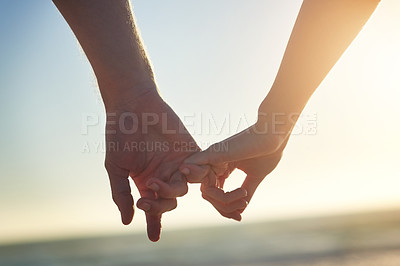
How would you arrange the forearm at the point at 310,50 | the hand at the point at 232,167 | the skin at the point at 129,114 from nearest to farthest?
the forearm at the point at 310,50
the skin at the point at 129,114
the hand at the point at 232,167

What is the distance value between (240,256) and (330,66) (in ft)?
29.3

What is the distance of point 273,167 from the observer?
105 inches

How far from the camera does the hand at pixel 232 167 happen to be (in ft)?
8.00

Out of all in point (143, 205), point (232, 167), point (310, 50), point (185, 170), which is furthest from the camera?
point (232, 167)

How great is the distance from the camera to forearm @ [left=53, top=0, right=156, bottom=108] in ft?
7.52

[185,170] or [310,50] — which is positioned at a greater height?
[310,50]

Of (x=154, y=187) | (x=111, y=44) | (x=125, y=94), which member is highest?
(x=111, y=44)

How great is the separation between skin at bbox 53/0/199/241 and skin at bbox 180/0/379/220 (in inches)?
5.8

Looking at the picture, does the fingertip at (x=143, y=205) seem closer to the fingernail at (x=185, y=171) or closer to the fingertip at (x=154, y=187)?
the fingertip at (x=154, y=187)

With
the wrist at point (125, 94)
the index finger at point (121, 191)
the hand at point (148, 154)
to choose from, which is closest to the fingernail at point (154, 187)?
the hand at point (148, 154)

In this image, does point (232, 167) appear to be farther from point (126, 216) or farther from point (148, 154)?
point (126, 216)

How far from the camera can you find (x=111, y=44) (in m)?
2.32

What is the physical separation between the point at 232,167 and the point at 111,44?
3.01 feet

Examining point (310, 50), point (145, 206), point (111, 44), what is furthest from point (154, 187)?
point (310, 50)
